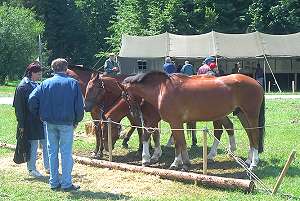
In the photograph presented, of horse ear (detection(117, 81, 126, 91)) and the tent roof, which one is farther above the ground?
the tent roof

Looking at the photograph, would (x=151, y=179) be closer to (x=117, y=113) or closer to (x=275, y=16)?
(x=117, y=113)

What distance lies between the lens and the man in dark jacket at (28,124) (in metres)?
9.75

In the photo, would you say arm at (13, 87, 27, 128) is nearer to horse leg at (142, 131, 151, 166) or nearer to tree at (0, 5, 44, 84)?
horse leg at (142, 131, 151, 166)

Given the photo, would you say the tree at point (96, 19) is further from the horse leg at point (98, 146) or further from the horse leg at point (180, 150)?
the horse leg at point (180, 150)

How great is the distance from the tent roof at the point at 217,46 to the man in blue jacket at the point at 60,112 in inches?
951

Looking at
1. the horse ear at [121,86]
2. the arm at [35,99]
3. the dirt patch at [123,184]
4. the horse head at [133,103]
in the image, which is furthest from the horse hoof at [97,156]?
the arm at [35,99]

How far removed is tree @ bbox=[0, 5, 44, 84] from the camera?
4606 centimetres

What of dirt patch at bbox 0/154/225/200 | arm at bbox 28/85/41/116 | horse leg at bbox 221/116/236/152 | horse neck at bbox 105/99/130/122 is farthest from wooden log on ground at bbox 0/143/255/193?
horse leg at bbox 221/116/236/152

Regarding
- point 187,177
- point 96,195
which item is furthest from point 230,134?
point 96,195

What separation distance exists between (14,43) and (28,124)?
3832 cm

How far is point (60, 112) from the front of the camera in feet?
27.9

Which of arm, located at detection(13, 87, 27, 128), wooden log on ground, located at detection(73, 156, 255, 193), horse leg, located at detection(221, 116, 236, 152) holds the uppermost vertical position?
arm, located at detection(13, 87, 27, 128)

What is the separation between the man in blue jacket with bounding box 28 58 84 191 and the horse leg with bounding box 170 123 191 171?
2.16 metres

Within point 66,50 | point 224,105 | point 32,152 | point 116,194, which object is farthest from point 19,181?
point 66,50
